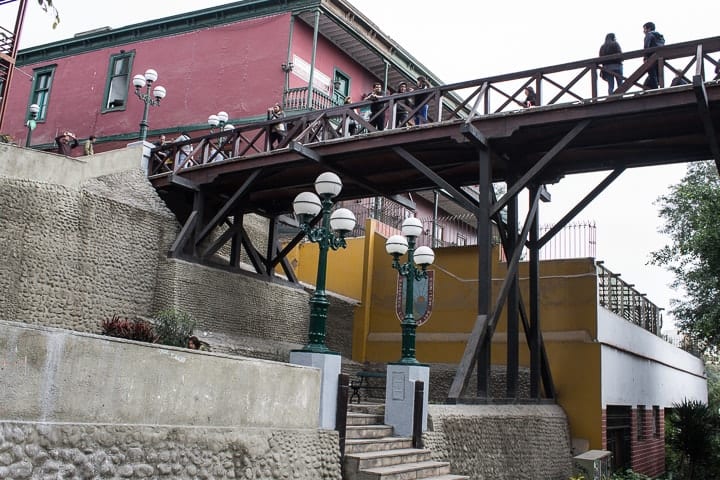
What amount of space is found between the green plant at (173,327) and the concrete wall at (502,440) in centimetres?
514

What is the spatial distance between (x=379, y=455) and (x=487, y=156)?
5.79 m

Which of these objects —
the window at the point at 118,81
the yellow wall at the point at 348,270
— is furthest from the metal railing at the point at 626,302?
the window at the point at 118,81

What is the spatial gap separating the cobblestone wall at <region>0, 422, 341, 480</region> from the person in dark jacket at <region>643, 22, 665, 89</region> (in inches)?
297

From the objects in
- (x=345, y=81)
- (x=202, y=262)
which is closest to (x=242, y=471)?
(x=202, y=262)

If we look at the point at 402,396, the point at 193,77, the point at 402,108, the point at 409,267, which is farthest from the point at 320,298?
the point at 193,77

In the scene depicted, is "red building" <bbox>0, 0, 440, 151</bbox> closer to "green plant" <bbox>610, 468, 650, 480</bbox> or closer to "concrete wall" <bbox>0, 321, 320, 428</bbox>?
"green plant" <bbox>610, 468, 650, 480</bbox>

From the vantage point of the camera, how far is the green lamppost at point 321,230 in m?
8.58

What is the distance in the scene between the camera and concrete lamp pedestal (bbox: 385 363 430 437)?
1005 centimetres

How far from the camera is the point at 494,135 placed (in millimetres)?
12180

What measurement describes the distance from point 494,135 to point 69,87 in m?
18.2

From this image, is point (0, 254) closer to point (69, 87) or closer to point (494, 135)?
point (494, 135)

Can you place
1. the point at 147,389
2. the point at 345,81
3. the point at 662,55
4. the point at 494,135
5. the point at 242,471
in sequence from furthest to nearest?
the point at 345,81
the point at 494,135
the point at 662,55
the point at 242,471
the point at 147,389

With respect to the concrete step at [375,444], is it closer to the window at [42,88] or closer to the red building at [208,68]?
the red building at [208,68]

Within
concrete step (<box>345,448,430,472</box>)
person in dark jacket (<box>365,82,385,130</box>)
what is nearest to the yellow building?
person in dark jacket (<box>365,82,385,130</box>)
